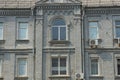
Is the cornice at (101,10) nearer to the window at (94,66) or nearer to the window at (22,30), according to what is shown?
→ the window at (94,66)

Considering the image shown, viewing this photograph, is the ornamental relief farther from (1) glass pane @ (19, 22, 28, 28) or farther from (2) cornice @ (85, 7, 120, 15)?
(1) glass pane @ (19, 22, 28, 28)

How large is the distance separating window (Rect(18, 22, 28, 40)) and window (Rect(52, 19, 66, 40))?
2.13 m

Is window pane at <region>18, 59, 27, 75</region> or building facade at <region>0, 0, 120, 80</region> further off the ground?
building facade at <region>0, 0, 120, 80</region>

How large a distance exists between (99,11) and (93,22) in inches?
37.2

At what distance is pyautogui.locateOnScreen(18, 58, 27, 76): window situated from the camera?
Answer: 25922mm

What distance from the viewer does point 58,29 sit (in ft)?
86.8

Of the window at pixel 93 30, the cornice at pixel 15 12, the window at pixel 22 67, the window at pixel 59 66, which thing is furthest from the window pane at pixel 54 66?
the cornice at pixel 15 12

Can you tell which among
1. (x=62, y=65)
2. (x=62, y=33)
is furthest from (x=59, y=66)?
(x=62, y=33)

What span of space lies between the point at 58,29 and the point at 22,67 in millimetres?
3904

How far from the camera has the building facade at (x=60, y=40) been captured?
84.1ft

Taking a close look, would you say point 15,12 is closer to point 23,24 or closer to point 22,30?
point 23,24

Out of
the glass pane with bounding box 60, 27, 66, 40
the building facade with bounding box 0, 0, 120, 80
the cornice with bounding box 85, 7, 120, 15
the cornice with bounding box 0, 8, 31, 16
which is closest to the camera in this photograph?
the building facade with bounding box 0, 0, 120, 80

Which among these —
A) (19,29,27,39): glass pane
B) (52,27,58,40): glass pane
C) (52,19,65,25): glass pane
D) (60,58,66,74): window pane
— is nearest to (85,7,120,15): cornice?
(52,19,65,25): glass pane

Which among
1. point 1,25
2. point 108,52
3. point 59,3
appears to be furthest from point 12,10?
point 108,52
